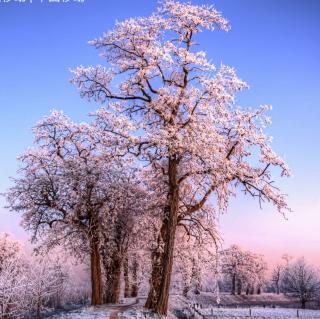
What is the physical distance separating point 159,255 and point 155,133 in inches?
284

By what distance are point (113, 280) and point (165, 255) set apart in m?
14.0

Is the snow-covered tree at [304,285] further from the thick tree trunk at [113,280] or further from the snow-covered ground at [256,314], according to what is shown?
the thick tree trunk at [113,280]

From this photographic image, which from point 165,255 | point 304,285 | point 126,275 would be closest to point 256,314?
point 126,275

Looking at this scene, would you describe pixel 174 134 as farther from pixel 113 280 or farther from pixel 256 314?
pixel 256 314

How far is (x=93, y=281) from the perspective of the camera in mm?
29656

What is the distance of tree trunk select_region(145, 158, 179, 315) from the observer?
2223cm

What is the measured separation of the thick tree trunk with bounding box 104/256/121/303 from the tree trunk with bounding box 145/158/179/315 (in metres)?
10.8

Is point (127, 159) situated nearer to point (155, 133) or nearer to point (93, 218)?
point (155, 133)

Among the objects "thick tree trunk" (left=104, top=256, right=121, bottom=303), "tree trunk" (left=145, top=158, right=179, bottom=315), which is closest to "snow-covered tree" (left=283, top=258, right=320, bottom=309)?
"thick tree trunk" (left=104, top=256, right=121, bottom=303)

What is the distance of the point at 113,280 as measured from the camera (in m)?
35.2

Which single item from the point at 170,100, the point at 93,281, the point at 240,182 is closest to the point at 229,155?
the point at 240,182

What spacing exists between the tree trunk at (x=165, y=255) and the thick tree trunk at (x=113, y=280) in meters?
10.8

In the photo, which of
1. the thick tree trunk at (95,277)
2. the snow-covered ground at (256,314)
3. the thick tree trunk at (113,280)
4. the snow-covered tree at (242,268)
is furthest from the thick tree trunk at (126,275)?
the snow-covered tree at (242,268)

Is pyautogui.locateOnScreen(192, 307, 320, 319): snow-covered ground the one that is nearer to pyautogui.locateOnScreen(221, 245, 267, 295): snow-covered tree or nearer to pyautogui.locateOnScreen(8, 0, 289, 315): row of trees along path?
pyautogui.locateOnScreen(8, 0, 289, 315): row of trees along path
